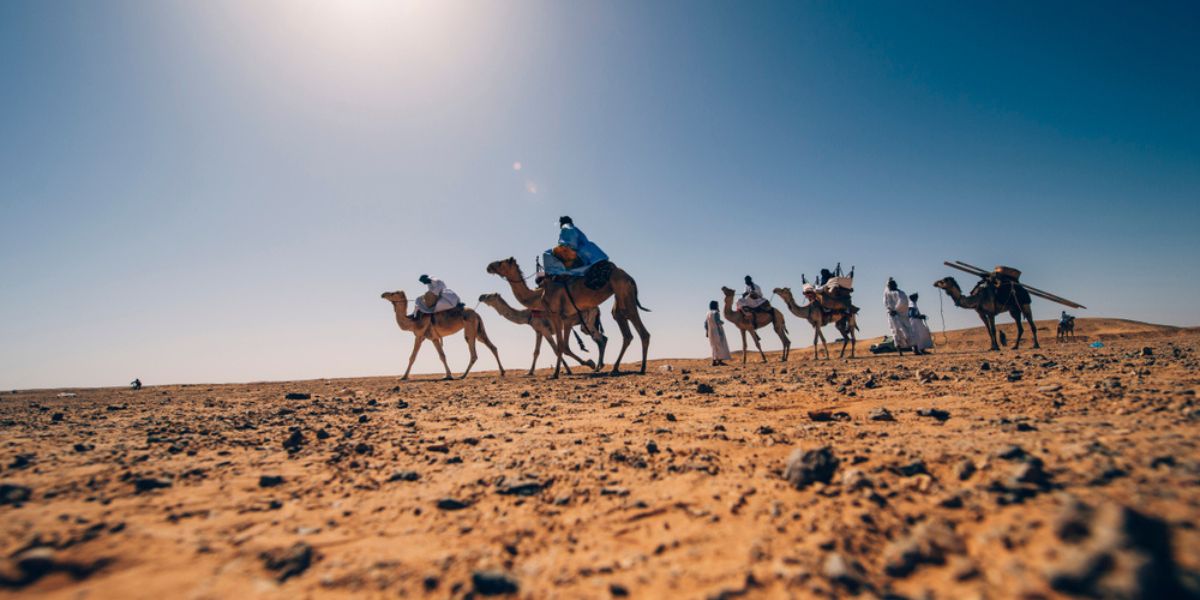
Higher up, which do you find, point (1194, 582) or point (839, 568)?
point (1194, 582)

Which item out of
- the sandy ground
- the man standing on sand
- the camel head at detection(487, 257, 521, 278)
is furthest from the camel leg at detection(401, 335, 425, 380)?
the man standing on sand

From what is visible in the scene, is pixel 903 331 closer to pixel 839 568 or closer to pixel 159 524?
pixel 839 568

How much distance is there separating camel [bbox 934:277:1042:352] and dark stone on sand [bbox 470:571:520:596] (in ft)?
64.9

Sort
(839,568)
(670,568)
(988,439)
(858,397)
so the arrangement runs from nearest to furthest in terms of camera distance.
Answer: (839,568) → (670,568) → (988,439) → (858,397)

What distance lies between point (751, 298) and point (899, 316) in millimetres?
5630

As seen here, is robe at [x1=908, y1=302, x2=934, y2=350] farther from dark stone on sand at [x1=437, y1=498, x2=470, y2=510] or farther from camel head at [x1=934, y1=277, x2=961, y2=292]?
dark stone on sand at [x1=437, y1=498, x2=470, y2=510]

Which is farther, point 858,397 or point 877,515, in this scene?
point 858,397

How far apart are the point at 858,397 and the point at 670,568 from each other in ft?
15.8

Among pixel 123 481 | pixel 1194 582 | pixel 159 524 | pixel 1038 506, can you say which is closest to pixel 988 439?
pixel 1038 506

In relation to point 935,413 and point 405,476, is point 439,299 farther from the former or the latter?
point 935,413

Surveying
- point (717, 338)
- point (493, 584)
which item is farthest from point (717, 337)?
point (493, 584)

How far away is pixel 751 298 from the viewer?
20703 mm

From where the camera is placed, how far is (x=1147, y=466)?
2.19m

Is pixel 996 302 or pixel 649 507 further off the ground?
pixel 996 302
